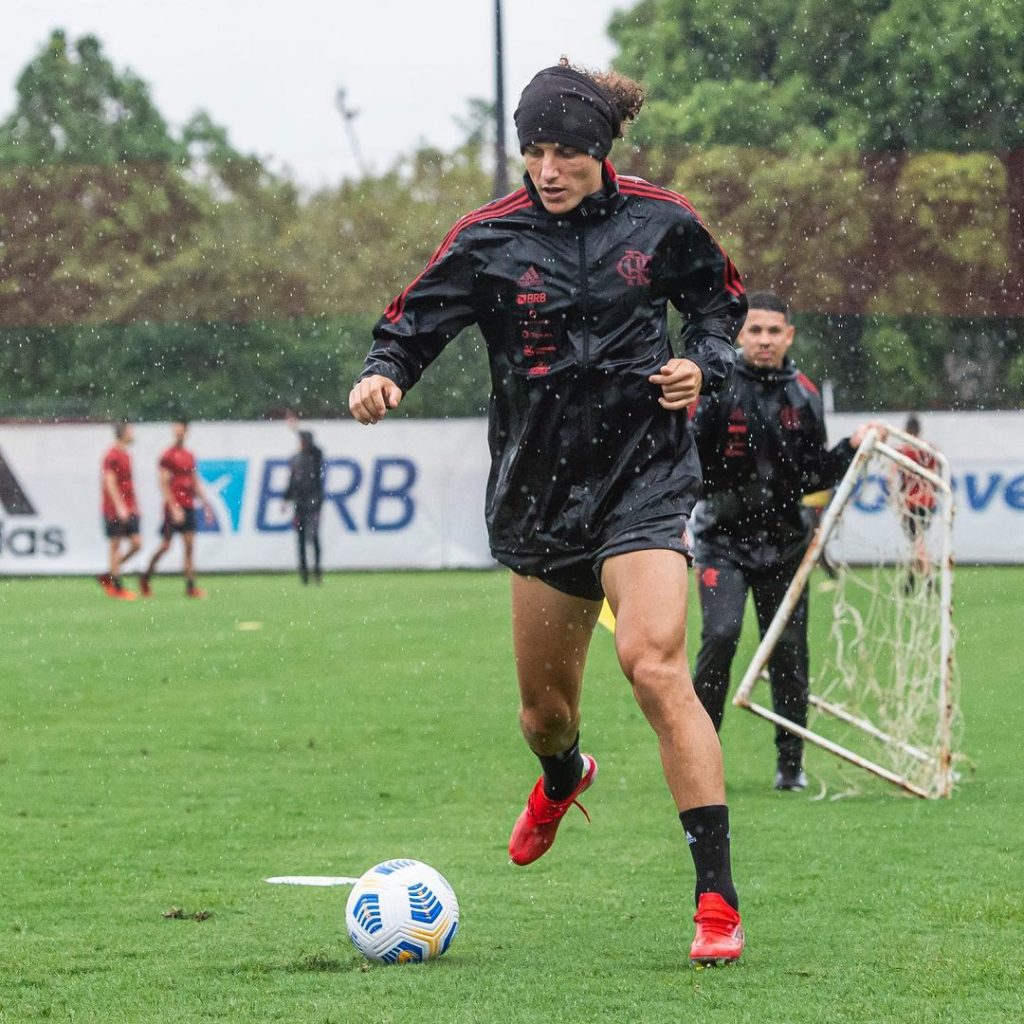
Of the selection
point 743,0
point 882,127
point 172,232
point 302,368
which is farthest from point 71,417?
point 743,0

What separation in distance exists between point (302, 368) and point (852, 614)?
1835 cm

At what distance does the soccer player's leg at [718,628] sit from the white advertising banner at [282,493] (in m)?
16.4

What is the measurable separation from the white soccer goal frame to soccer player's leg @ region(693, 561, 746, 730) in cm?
11

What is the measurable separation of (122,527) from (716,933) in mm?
17366

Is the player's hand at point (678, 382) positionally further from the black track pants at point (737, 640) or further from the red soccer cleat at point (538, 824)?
the black track pants at point (737, 640)

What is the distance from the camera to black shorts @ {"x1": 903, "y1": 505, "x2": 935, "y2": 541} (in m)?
8.66

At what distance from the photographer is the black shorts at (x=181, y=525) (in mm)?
21000

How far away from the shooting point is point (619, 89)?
5.11 m

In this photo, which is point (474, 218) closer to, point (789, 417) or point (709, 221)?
point (789, 417)

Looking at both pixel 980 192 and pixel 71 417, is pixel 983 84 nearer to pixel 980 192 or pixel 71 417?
pixel 980 192

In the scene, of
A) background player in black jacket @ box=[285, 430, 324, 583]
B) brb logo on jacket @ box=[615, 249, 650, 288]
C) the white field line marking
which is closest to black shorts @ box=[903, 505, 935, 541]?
the white field line marking

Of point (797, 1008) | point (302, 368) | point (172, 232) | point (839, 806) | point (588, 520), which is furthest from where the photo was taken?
point (302, 368)

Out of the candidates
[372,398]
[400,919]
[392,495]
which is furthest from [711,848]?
[392,495]

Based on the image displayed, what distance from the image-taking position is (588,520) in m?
4.81
